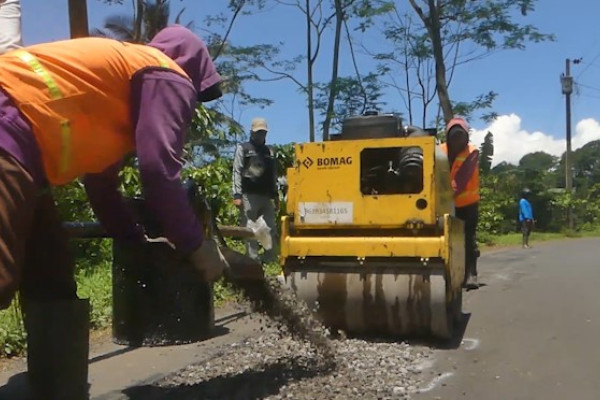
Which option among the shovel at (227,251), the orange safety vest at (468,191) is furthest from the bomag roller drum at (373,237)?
the shovel at (227,251)

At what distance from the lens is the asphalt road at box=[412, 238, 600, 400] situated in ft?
15.0

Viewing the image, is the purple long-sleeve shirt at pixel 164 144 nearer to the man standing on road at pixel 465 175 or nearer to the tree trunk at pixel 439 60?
the man standing on road at pixel 465 175

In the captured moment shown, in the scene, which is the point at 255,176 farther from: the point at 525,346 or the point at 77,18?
the point at 525,346

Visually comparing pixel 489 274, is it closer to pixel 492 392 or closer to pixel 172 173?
pixel 492 392

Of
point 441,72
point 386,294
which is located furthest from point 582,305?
point 441,72

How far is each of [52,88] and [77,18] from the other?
14.8 ft

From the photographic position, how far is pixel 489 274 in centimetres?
1125

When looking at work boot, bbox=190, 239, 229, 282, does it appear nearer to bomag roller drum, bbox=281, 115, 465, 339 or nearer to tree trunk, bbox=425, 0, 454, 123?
bomag roller drum, bbox=281, 115, 465, 339

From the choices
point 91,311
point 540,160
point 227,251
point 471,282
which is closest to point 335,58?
point 471,282

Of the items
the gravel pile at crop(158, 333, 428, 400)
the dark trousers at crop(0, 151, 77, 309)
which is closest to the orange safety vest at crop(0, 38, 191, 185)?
the dark trousers at crop(0, 151, 77, 309)

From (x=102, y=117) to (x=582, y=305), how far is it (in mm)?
6589

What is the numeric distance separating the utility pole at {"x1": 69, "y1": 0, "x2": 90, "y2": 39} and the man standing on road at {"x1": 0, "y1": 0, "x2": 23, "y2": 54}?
361 centimetres

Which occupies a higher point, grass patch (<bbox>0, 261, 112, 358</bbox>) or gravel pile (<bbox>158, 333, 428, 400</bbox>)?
grass patch (<bbox>0, 261, 112, 358</bbox>)

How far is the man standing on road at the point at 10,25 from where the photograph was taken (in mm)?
2686
